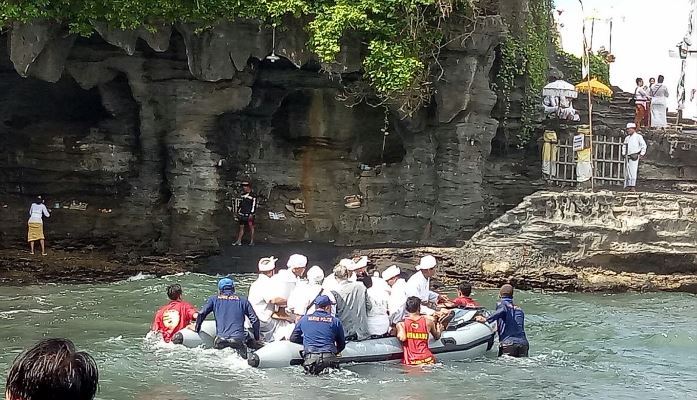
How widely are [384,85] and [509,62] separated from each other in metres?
4.76

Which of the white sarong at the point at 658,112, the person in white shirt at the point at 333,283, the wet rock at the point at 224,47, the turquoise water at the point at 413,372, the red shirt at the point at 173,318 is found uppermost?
the wet rock at the point at 224,47

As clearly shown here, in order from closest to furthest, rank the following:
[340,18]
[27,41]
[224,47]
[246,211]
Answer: [27,41] → [340,18] → [224,47] → [246,211]

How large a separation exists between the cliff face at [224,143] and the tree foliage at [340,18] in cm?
55

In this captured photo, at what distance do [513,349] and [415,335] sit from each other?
5.72ft

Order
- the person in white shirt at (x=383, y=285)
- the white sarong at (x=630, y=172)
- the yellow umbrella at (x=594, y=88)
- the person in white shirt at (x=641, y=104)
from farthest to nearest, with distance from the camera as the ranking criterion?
the yellow umbrella at (x=594, y=88)
the person in white shirt at (x=641, y=104)
the white sarong at (x=630, y=172)
the person in white shirt at (x=383, y=285)

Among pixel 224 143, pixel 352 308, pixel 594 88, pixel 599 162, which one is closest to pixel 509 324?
pixel 352 308

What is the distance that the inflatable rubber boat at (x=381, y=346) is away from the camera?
36.9ft

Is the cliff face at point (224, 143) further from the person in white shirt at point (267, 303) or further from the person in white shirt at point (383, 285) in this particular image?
the person in white shirt at point (267, 303)

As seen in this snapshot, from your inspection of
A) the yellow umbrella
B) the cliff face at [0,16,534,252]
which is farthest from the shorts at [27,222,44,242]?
the yellow umbrella

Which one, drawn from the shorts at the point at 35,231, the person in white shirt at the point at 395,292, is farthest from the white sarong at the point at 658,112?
the shorts at the point at 35,231

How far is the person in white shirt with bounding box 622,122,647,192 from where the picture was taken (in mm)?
20297

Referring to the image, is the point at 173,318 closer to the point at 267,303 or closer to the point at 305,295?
the point at 267,303

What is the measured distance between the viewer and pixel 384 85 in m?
19.1

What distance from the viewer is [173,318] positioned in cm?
1215
